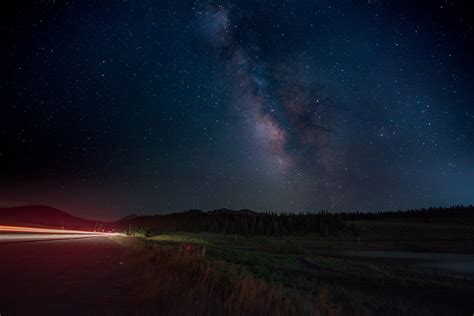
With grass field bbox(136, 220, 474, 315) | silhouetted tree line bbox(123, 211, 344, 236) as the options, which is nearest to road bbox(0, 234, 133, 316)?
grass field bbox(136, 220, 474, 315)

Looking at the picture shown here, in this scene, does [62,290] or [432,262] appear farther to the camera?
[432,262]

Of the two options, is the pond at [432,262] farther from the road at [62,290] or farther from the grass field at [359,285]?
the road at [62,290]

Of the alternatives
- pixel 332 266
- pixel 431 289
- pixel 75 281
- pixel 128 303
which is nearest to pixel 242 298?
pixel 128 303

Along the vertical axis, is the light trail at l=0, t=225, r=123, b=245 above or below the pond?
above

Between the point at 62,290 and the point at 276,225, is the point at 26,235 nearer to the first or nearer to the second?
the point at 62,290

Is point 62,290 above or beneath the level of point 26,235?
beneath

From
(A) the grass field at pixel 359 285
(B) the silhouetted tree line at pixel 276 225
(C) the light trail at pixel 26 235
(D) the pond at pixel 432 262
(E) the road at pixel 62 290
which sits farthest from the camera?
(B) the silhouetted tree line at pixel 276 225

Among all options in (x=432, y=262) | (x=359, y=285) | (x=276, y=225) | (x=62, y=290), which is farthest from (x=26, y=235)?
(x=276, y=225)

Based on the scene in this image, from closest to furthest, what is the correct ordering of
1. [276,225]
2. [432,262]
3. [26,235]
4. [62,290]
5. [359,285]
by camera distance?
[62,290] → [359,285] → [26,235] → [432,262] → [276,225]

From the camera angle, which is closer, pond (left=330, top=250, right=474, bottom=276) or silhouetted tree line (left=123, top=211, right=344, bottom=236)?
pond (left=330, top=250, right=474, bottom=276)

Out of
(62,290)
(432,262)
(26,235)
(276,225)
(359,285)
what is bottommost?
(432,262)

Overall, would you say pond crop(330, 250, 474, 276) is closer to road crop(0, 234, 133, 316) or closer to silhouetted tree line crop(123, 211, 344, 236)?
road crop(0, 234, 133, 316)

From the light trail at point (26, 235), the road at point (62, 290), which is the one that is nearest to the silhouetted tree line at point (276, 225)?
the light trail at point (26, 235)

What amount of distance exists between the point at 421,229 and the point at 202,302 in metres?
122
